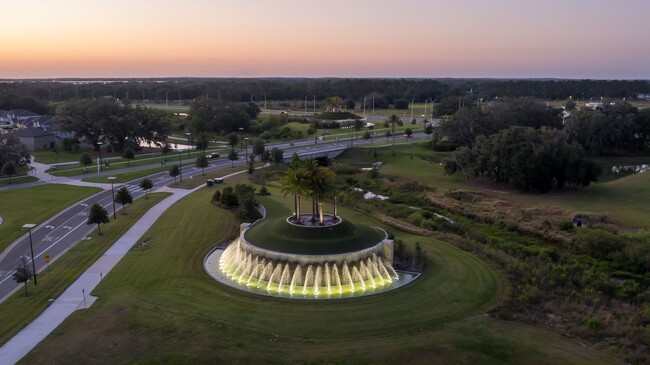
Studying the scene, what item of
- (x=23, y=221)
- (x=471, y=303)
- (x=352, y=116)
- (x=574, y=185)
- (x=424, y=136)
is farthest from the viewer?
(x=352, y=116)

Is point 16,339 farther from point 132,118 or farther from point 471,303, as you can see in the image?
point 132,118

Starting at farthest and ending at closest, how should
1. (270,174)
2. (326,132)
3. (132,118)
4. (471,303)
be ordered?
(326,132) < (132,118) < (270,174) < (471,303)

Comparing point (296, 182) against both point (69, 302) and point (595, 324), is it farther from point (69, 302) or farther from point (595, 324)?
point (595, 324)

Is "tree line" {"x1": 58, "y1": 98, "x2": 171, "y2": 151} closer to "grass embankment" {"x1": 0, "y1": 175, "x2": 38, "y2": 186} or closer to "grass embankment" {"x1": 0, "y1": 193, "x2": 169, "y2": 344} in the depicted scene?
"grass embankment" {"x1": 0, "y1": 175, "x2": 38, "y2": 186}

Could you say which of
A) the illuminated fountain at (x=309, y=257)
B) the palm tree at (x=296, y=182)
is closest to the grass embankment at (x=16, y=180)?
the illuminated fountain at (x=309, y=257)

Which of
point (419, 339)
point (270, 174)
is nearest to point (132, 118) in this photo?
point (270, 174)

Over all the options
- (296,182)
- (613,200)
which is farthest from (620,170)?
(296,182)

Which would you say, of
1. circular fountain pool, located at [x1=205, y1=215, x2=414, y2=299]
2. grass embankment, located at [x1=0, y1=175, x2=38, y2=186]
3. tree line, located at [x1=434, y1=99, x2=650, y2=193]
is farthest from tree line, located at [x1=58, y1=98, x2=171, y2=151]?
circular fountain pool, located at [x1=205, y1=215, x2=414, y2=299]
